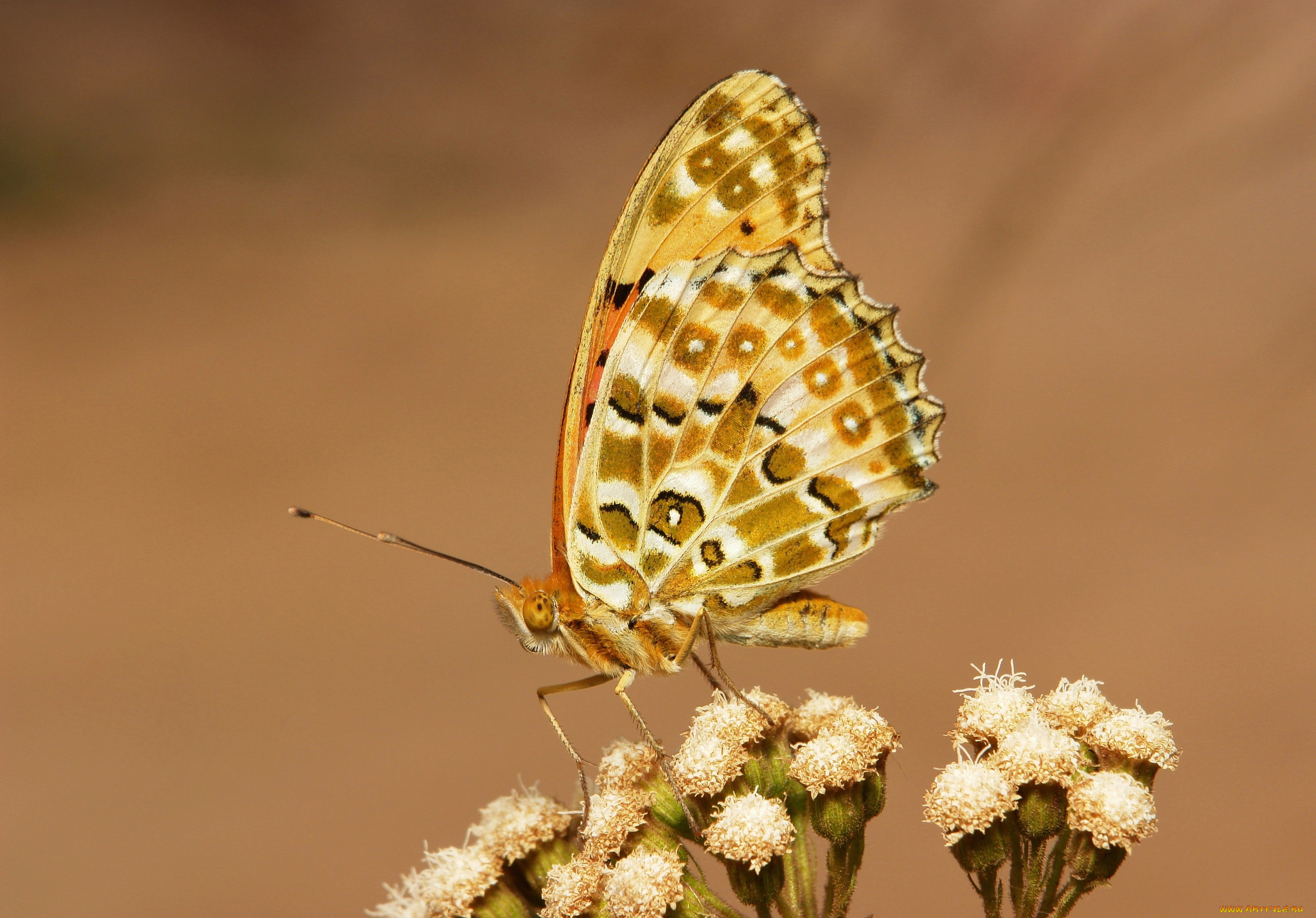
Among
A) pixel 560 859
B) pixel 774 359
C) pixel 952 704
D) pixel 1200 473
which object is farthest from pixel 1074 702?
pixel 1200 473

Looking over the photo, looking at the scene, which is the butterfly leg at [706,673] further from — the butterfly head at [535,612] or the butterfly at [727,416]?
the butterfly head at [535,612]

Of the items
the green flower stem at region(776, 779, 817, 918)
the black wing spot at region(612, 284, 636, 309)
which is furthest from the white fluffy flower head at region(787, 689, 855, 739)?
the black wing spot at region(612, 284, 636, 309)

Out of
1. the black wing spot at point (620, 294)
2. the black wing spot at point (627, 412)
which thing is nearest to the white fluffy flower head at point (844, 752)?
the black wing spot at point (627, 412)

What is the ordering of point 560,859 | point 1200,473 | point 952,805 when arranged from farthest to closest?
1. point 1200,473
2. point 560,859
3. point 952,805

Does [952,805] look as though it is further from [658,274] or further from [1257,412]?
[1257,412]

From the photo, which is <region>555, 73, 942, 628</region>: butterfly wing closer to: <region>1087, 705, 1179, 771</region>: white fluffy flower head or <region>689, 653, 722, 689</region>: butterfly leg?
<region>689, 653, 722, 689</region>: butterfly leg

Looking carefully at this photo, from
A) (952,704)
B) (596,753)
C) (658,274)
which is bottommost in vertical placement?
(952,704)
